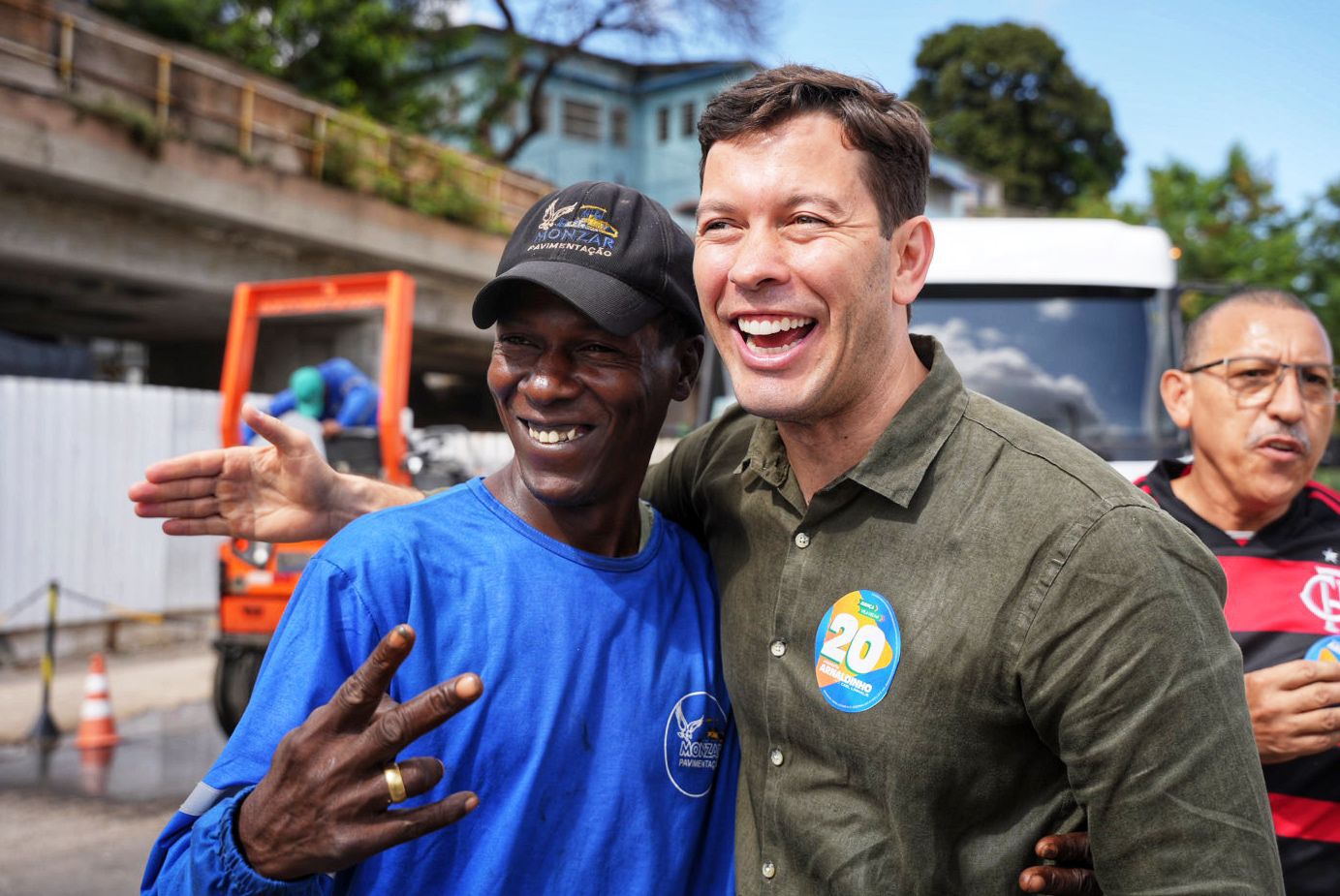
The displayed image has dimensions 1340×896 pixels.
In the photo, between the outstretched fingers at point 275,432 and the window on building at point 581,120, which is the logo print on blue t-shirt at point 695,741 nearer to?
the outstretched fingers at point 275,432

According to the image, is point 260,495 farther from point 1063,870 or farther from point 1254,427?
point 1254,427

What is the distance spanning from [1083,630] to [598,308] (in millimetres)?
926

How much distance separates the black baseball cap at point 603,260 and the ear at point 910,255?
1.33 feet

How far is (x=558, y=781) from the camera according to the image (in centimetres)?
181

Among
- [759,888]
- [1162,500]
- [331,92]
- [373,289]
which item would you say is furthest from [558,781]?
[331,92]

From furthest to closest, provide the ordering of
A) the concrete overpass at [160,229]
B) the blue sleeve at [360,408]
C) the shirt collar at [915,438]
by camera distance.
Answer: the concrete overpass at [160,229] < the blue sleeve at [360,408] < the shirt collar at [915,438]

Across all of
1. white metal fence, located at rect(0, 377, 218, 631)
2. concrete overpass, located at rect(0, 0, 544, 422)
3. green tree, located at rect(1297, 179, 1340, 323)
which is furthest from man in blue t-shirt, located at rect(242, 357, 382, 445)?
green tree, located at rect(1297, 179, 1340, 323)

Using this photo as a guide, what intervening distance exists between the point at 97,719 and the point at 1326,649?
25.1ft

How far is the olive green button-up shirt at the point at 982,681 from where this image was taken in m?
1.57

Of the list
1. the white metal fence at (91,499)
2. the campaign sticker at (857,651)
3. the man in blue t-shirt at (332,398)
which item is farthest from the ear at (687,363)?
the white metal fence at (91,499)

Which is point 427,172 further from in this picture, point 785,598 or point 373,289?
point 785,598

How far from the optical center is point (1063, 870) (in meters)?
1.67

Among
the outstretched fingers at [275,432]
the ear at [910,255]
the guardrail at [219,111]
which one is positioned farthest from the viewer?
the guardrail at [219,111]

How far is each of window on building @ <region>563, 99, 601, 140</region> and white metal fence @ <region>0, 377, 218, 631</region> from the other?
23653mm
